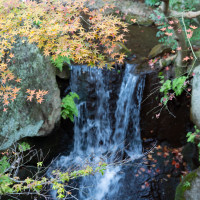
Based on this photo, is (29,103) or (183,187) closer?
(183,187)

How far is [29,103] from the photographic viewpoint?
5621 millimetres

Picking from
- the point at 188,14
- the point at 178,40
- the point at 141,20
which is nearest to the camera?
the point at 188,14

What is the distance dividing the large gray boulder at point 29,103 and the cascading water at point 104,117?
1.13 meters

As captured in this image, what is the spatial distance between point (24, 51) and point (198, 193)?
19.3 feet

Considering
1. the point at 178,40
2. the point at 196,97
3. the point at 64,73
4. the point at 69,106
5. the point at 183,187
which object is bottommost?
the point at 183,187

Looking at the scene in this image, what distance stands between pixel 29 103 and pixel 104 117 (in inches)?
112

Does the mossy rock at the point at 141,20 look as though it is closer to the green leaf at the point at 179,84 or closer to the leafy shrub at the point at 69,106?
the green leaf at the point at 179,84

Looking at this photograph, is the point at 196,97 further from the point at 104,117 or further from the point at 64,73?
the point at 64,73

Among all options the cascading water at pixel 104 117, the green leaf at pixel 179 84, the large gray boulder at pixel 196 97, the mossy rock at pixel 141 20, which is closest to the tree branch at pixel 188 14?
the large gray boulder at pixel 196 97

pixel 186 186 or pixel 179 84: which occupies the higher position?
pixel 179 84

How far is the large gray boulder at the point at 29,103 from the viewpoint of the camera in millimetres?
5332

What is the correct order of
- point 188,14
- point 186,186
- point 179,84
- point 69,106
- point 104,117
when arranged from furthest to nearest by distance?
point 104,117 → point 69,106 → point 179,84 → point 188,14 → point 186,186

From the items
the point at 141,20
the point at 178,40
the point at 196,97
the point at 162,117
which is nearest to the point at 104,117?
the point at 162,117

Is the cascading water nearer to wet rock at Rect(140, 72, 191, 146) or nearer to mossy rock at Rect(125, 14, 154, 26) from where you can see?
wet rock at Rect(140, 72, 191, 146)
